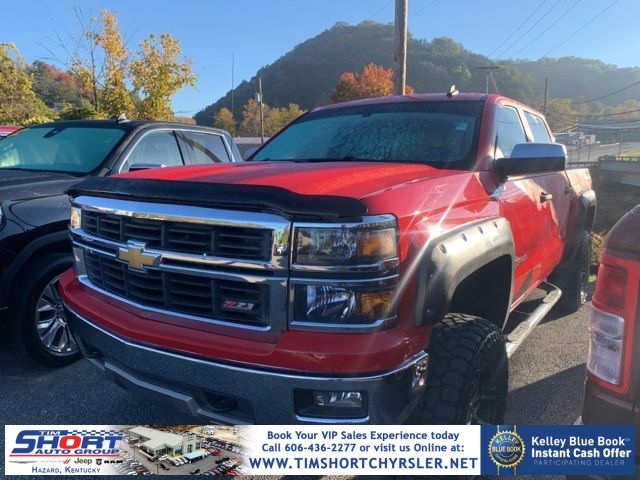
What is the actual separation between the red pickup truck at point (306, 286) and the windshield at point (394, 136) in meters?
0.12

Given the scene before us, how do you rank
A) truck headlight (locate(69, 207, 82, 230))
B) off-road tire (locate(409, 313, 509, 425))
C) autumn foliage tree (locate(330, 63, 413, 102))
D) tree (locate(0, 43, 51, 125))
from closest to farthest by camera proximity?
off-road tire (locate(409, 313, 509, 425)) → truck headlight (locate(69, 207, 82, 230)) → tree (locate(0, 43, 51, 125)) → autumn foliage tree (locate(330, 63, 413, 102))

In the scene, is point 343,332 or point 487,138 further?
point 487,138

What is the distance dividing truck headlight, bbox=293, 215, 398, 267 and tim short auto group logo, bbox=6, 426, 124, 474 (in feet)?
4.33

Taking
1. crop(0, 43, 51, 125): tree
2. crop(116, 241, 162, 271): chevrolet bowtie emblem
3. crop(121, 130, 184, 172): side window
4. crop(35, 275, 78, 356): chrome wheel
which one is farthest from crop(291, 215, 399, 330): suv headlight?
crop(0, 43, 51, 125): tree

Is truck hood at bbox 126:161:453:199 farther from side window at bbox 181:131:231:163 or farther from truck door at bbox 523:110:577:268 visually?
side window at bbox 181:131:231:163

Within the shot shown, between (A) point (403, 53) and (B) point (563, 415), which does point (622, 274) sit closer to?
(B) point (563, 415)

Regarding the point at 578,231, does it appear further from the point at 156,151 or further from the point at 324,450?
the point at 156,151

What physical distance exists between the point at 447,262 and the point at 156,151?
12.3 feet

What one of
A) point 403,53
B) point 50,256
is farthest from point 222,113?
point 50,256

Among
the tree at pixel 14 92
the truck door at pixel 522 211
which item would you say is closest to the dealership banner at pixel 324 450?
the truck door at pixel 522 211

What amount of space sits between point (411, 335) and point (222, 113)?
69031mm

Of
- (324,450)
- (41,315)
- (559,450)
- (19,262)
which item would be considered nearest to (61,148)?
(19,262)

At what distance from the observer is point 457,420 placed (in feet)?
6.64

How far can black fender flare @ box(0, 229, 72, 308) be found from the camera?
3297 millimetres
